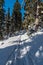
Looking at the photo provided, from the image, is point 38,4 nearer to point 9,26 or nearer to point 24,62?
point 24,62

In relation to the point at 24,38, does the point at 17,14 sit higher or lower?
lower

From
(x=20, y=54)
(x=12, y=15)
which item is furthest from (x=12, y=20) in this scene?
(x=20, y=54)

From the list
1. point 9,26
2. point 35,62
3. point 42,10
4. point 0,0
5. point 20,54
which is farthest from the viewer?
point 9,26

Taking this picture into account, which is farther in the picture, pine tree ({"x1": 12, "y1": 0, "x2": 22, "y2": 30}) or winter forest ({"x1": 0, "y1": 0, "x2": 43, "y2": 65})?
pine tree ({"x1": 12, "y1": 0, "x2": 22, "y2": 30})

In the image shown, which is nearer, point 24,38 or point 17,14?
point 24,38

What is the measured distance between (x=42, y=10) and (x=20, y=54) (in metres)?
18.3

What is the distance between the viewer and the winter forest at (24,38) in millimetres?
11727

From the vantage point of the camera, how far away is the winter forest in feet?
38.5

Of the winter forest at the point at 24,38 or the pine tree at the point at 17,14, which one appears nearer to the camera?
the winter forest at the point at 24,38

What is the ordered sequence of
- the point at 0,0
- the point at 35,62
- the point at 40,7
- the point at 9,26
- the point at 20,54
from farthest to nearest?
the point at 9,26 → the point at 0,0 → the point at 40,7 → the point at 20,54 → the point at 35,62

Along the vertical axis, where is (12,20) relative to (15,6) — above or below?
below

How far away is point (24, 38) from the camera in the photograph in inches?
909

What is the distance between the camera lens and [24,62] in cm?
1081

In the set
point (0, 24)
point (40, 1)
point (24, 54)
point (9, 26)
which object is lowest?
point (9, 26)
